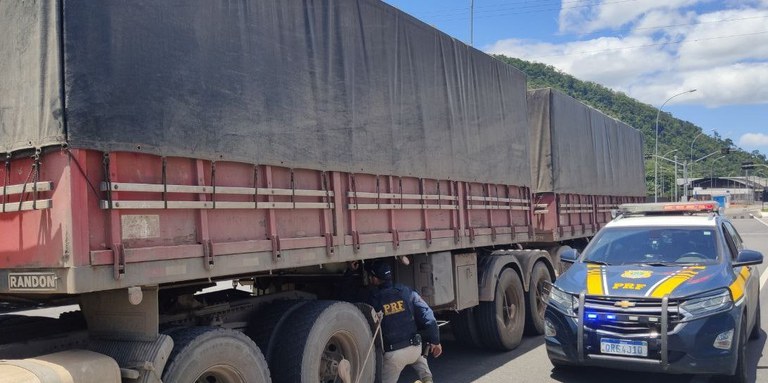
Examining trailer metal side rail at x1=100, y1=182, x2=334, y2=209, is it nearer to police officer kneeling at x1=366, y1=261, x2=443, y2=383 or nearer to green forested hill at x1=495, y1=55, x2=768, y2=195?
police officer kneeling at x1=366, y1=261, x2=443, y2=383

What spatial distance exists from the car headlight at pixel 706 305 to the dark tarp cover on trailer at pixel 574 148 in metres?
4.41

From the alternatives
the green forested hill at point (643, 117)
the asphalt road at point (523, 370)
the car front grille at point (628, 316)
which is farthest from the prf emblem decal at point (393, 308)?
the green forested hill at point (643, 117)

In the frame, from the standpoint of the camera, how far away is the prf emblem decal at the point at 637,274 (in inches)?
236

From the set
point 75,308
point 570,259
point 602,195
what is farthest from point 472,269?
point 602,195

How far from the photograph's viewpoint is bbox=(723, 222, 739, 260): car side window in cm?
673

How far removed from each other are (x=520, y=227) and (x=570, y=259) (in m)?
1.72

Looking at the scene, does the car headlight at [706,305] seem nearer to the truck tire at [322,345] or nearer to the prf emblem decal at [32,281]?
the truck tire at [322,345]

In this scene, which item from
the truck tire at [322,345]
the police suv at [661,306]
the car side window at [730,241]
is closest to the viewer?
the truck tire at [322,345]

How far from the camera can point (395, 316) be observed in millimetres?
5145

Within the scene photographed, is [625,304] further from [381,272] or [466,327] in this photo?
[466,327]

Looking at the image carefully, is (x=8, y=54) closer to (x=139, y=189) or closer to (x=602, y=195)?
(x=139, y=189)

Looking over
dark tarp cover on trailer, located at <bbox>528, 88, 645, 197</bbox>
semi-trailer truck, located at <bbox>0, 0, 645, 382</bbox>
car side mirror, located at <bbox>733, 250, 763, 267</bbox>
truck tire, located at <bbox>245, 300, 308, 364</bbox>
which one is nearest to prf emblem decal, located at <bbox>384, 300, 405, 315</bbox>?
semi-trailer truck, located at <bbox>0, 0, 645, 382</bbox>

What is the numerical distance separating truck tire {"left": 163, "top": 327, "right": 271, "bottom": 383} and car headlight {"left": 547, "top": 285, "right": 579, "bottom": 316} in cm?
306

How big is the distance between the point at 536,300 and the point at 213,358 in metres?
5.93
